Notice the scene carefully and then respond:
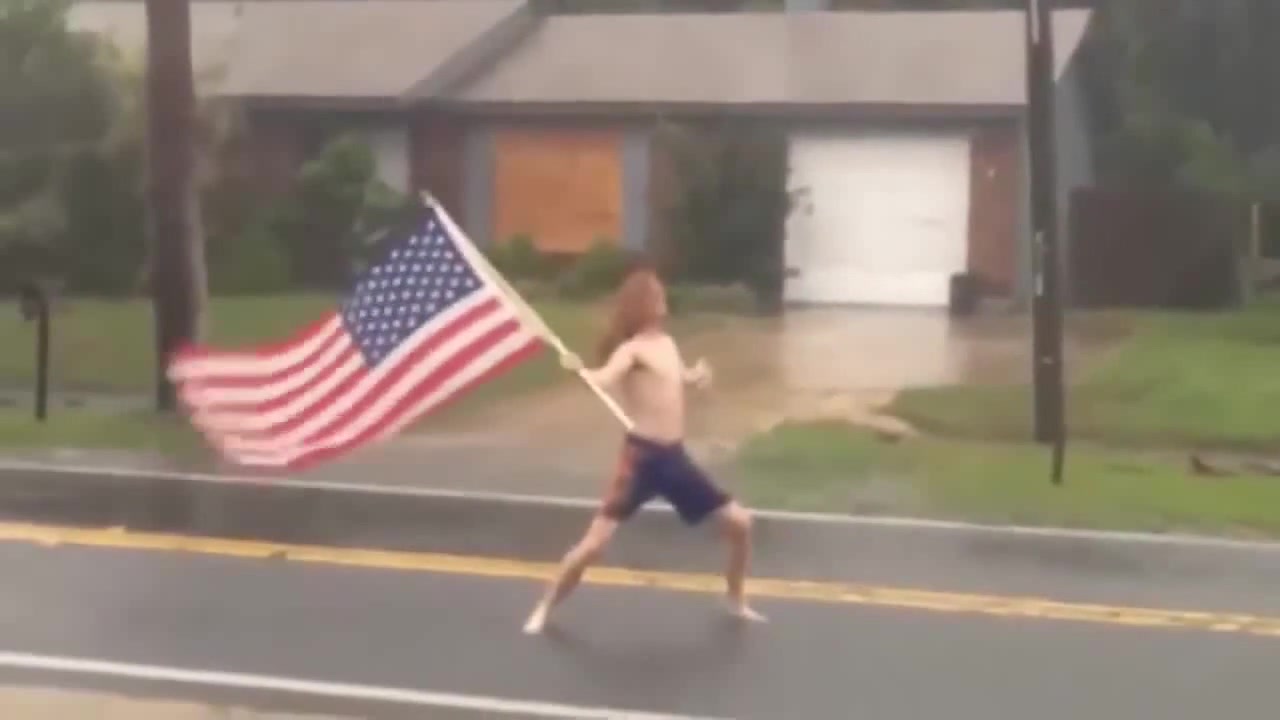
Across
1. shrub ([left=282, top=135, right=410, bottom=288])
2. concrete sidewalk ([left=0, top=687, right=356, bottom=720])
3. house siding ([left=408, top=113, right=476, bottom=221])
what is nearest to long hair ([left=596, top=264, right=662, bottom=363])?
concrete sidewalk ([left=0, top=687, right=356, bottom=720])

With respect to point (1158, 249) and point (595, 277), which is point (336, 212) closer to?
point (595, 277)

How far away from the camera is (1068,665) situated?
8.75m

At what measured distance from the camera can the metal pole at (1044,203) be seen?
1463 centimetres

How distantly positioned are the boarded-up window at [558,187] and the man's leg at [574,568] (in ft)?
65.0

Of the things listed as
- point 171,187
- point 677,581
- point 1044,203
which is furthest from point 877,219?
point 677,581

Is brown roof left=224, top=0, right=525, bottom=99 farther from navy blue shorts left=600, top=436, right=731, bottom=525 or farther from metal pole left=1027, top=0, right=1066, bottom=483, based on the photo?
navy blue shorts left=600, top=436, right=731, bottom=525

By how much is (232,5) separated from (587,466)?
21.9 meters

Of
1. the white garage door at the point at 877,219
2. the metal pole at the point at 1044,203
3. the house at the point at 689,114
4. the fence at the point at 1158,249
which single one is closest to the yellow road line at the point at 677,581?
the metal pole at the point at 1044,203

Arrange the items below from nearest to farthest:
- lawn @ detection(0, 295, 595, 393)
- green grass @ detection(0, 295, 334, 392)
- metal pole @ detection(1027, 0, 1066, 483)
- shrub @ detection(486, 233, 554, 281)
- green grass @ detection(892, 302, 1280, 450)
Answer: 1. metal pole @ detection(1027, 0, 1066, 483)
2. green grass @ detection(892, 302, 1280, 450)
3. lawn @ detection(0, 295, 595, 393)
4. green grass @ detection(0, 295, 334, 392)
5. shrub @ detection(486, 233, 554, 281)

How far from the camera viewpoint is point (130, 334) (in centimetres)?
2327

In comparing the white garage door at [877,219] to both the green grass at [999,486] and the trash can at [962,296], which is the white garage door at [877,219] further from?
the green grass at [999,486]

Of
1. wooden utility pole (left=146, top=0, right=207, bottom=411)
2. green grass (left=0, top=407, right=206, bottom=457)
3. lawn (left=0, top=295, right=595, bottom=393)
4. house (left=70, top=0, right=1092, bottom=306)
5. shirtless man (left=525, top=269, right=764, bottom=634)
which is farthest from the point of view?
house (left=70, top=0, right=1092, bottom=306)

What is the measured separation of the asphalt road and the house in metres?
17.5

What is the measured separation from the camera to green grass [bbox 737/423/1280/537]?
1245cm
